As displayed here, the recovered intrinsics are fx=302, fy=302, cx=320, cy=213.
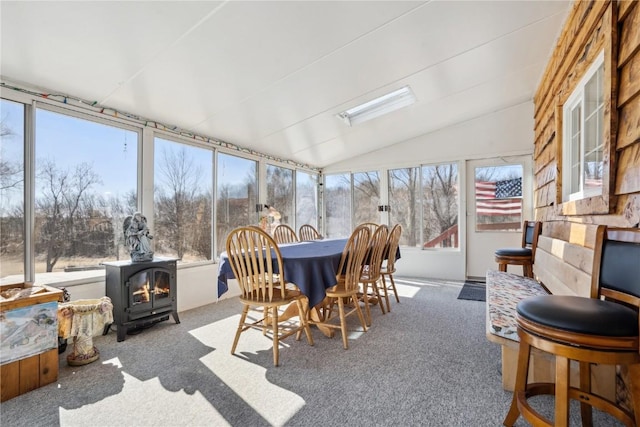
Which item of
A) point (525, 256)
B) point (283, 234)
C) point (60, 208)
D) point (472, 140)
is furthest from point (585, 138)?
point (60, 208)

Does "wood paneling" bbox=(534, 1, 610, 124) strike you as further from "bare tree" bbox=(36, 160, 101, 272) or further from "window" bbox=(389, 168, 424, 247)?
"bare tree" bbox=(36, 160, 101, 272)

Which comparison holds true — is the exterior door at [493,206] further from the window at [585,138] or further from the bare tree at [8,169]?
the bare tree at [8,169]

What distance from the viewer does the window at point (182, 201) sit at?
3.42 meters

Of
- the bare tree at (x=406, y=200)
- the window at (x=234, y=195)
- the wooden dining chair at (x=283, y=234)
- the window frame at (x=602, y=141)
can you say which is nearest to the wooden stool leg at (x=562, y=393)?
the window frame at (x=602, y=141)

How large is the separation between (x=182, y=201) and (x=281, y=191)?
6.51 feet

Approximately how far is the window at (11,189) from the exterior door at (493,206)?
17.7ft

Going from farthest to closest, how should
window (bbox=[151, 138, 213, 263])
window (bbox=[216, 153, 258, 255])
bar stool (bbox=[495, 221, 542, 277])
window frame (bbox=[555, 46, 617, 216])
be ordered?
window (bbox=[216, 153, 258, 255]) < window (bbox=[151, 138, 213, 263]) < bar stool (bbox=[495, 221, 542, 277]) < window frame (bbox=[555, 46, 617, 216])

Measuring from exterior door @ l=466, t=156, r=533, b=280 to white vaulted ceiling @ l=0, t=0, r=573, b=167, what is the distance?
1252mm

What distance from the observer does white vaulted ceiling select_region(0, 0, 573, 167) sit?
6.39ft

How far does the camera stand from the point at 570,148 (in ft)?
8.37

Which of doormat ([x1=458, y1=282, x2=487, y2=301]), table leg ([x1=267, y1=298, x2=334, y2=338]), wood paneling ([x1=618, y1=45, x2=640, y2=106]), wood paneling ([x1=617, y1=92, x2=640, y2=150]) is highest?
wood paneling ([x1=618, y1=45, x2=640, y2=106])

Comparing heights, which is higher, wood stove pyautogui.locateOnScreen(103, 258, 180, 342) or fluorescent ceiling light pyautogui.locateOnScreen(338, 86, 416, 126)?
fluorescent ceiling light pyautogui.locateOnScreen(338, 86, 416, 126)

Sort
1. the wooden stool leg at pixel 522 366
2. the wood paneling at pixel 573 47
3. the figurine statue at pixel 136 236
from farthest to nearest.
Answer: the figurine statue at pixel 136 236 < the wood paneling at pixel 573 47 < the wooden stool leg at pixel 522 366

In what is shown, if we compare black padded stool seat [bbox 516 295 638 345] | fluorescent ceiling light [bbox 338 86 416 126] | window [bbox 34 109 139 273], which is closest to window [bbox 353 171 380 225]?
fluorescent ceiling light [bbox 338 86 416 126]
